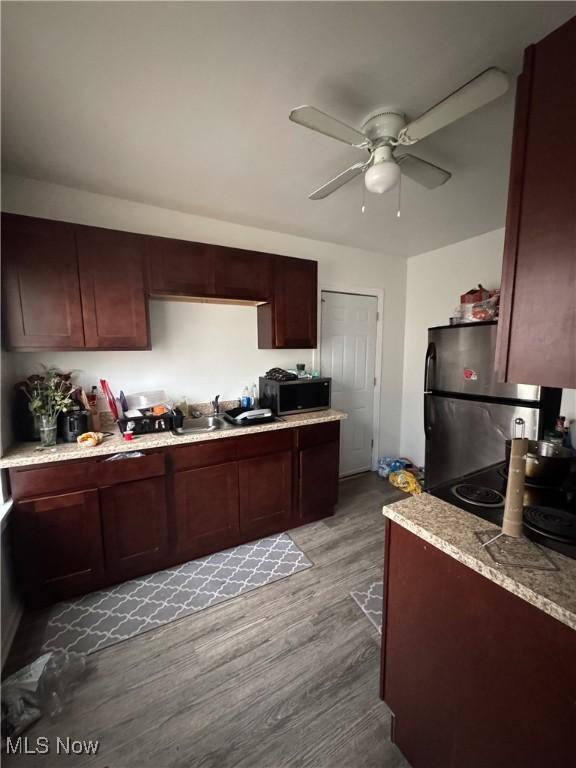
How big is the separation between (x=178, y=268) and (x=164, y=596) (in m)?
2.09

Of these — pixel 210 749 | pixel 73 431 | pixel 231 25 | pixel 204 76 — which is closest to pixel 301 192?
pixel 204 76

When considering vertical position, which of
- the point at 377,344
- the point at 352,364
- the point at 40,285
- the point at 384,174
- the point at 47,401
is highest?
the point at 384,174

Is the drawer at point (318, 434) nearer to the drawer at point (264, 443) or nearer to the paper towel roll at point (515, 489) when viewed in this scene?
the drawer at point (264, 443)

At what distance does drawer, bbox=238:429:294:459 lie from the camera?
83.7 inches

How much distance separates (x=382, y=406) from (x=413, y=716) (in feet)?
8.88

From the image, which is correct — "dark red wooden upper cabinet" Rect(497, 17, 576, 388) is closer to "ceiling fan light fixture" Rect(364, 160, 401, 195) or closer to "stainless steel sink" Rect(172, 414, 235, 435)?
"ceiling fan light fixture" Rect(364, 160, 401, 195)

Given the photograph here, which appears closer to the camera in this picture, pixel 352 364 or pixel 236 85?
pixel 236 85

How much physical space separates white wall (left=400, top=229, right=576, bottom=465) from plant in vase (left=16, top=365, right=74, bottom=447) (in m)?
3.23

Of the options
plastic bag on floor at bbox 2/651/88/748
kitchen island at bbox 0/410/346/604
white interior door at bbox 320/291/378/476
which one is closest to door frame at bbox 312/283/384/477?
white interior door at bbox 320/291/378/476

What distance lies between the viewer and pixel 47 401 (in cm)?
179

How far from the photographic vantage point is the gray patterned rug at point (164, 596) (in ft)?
5.14

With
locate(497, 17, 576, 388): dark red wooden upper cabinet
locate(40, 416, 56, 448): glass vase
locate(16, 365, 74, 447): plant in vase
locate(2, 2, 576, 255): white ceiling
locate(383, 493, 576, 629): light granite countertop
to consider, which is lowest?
locate(383, 493, 576, 629): light granite countertop

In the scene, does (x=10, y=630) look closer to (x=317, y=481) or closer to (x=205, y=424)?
(x=205, y=424)

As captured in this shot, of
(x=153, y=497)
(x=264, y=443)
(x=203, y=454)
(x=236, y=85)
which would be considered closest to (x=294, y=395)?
(x=264, y=443)
